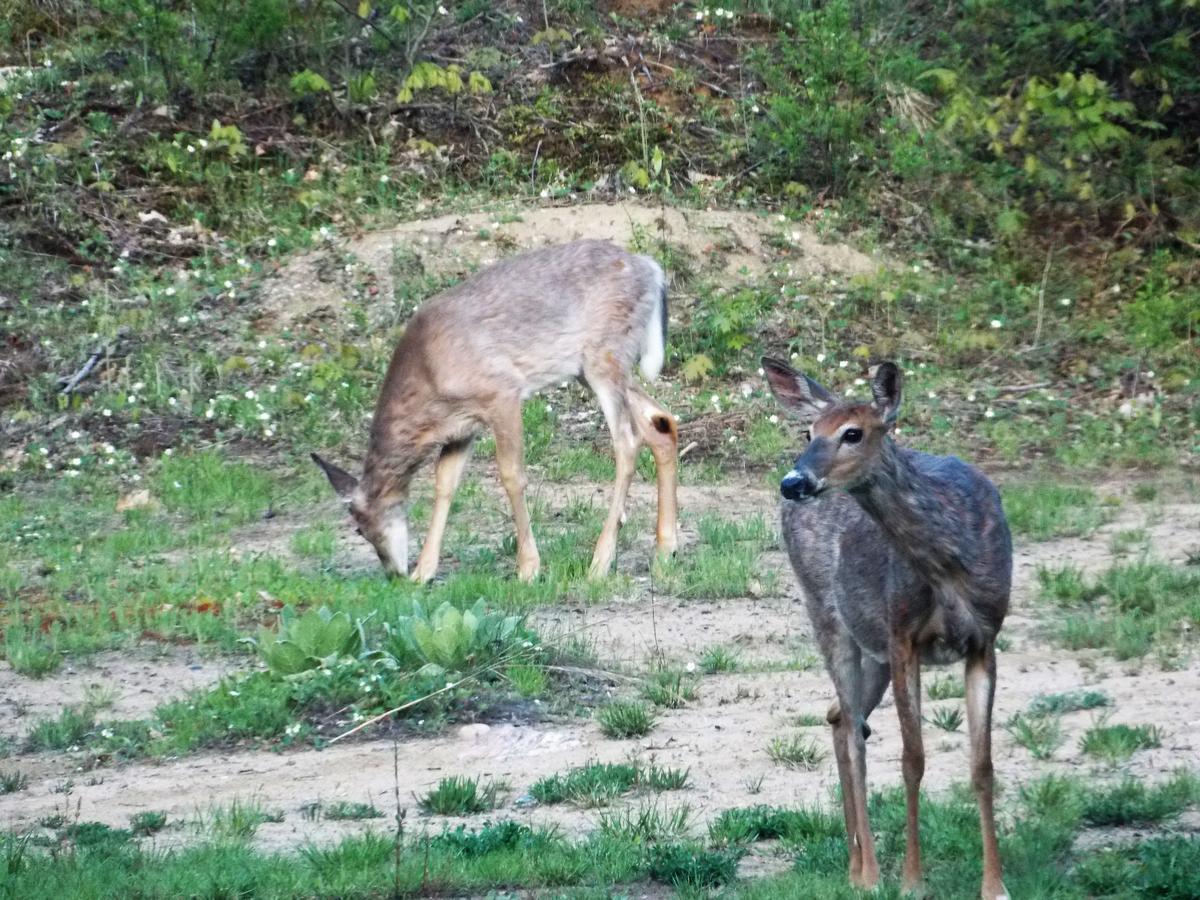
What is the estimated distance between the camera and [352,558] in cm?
1193

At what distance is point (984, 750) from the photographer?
→ 548 centimetres

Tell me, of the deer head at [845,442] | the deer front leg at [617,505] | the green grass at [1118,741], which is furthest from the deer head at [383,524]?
the deer head at [845,442]

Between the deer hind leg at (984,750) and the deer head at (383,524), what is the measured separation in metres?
6.32

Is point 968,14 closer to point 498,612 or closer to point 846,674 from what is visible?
point 498,612

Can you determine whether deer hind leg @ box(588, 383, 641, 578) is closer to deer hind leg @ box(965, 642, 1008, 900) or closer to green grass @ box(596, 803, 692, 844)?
green grass @ box(596, 803, 692, 844)

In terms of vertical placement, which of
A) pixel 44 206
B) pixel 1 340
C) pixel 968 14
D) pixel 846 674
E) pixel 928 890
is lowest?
pixel 928 890

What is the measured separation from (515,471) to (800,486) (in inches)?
249

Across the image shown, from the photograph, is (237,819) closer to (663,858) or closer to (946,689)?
(663,858)

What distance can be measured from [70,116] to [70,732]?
1210 centimetres

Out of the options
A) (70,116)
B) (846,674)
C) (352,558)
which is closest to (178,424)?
(352,558)

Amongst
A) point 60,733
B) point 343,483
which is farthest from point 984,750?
point 343,483

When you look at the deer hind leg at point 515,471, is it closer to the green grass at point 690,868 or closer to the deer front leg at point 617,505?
the deer front leg at point 617,505

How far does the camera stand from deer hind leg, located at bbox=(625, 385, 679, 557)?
11.7 meters

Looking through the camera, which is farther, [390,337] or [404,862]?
[390,337]
